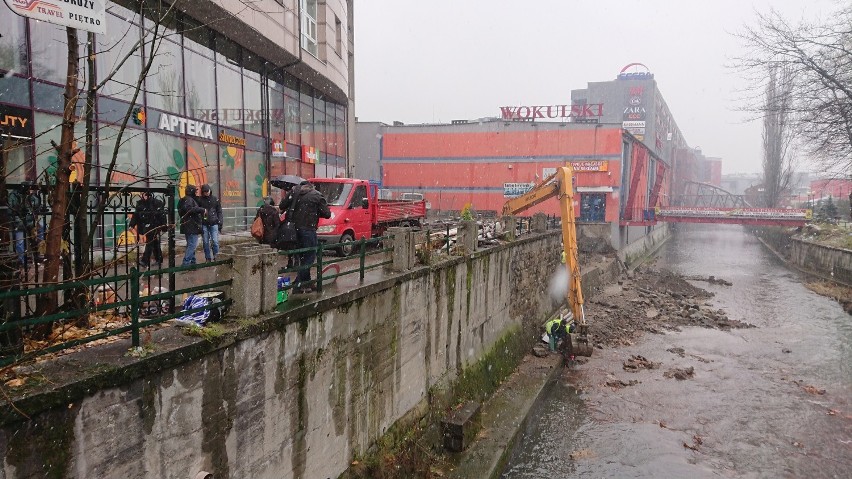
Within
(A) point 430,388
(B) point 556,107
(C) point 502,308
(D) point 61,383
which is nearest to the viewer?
(D) point 61,383

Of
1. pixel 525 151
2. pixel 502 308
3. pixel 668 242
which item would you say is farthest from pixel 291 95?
pixel 668 242

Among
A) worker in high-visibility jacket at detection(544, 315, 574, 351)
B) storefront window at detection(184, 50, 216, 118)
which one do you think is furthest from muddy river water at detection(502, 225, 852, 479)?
storefront window at detection(184, 50, 216, 118)

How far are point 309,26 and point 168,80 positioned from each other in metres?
7.31

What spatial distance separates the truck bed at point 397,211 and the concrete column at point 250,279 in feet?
25.6

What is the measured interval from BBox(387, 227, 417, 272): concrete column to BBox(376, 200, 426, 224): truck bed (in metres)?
4.44

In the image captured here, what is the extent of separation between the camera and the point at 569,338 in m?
15.6

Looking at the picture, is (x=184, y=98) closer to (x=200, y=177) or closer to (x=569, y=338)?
(x=200, y=177)

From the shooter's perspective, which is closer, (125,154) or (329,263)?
(329,263)

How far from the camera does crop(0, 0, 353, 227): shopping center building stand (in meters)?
10.7

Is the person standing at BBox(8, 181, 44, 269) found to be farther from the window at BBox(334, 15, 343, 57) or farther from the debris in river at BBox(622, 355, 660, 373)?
the window at BBox(334, 15, 343, 57)

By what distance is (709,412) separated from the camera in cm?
1270

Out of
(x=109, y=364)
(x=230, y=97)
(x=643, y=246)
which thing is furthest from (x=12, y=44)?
(x=643, y=246)

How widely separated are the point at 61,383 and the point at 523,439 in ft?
30.6

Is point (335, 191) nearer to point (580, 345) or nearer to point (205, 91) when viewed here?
point (205, 91)
